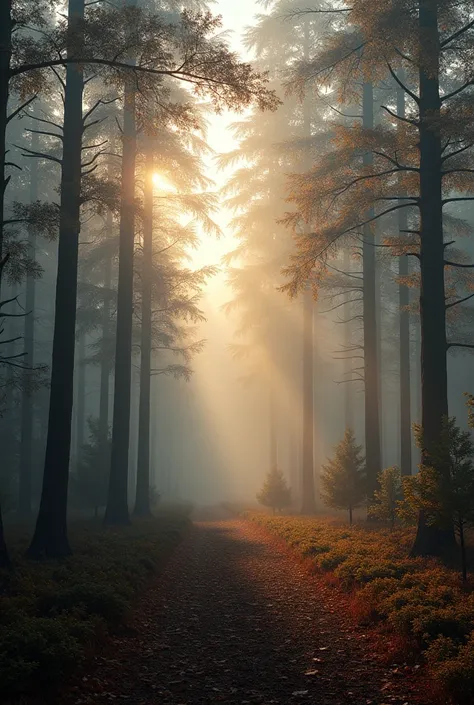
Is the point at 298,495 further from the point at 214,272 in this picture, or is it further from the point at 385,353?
the point at 214,272

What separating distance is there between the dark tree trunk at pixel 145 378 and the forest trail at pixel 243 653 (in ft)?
35.4

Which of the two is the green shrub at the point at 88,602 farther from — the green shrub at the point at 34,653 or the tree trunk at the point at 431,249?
the tree trunk at the point at 431,249

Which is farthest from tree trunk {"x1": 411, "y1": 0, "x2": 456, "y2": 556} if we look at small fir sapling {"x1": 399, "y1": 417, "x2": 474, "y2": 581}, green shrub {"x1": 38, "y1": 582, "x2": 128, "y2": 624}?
green shrub {"x1": 38, "y1": 582, "x2": 128, "y2": 624}

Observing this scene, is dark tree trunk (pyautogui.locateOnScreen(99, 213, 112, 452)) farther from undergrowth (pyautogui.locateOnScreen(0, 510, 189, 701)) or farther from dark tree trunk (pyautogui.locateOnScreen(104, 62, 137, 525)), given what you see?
undergrowth (pyautogui.locateOnScreen(0, 510, 189, 701))

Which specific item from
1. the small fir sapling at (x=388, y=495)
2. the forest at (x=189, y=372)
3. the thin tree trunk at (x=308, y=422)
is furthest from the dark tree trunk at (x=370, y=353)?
the thin tree trunk at (x=308, y=422)

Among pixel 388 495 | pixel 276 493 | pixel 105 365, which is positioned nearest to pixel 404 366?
pixel 388 495

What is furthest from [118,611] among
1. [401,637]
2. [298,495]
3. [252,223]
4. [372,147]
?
[298,495]

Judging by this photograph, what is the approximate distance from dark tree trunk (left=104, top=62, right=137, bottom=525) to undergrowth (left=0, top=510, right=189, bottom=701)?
160 inches

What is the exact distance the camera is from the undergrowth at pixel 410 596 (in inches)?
203

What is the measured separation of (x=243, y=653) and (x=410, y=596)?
2.24 metres

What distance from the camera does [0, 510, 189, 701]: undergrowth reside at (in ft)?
16.2

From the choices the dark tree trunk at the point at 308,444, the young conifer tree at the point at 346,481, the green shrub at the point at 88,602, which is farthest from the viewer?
the dark tree trunk at the point at 308,444

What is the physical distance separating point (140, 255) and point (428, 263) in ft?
50.8

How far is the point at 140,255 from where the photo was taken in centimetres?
2422
